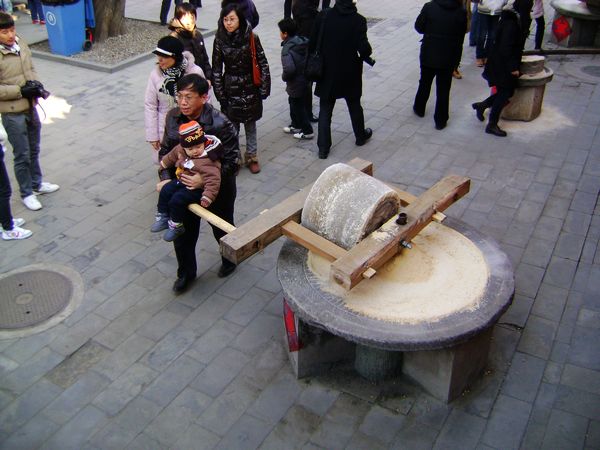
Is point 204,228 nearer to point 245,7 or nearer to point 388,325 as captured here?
point 388,325

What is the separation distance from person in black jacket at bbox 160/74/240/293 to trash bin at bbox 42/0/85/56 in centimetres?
724

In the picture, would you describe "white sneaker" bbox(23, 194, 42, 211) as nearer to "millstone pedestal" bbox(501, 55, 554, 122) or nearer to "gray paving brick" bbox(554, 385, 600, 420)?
"gray paving brick" bbox(554, 385, 600, 420)

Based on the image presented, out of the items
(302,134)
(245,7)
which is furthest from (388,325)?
(245,7)

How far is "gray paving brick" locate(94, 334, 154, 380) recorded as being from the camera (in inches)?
173

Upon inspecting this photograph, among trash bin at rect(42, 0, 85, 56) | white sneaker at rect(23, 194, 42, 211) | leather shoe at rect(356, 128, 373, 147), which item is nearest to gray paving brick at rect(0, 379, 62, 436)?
white sneaker at rect(23, 194, 42, 211)

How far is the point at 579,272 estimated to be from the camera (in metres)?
5.18

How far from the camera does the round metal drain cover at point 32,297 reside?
4.90 metres

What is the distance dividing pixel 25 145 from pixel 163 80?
1.68m

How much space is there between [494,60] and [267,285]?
423 centimetres

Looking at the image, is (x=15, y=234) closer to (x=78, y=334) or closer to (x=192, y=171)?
(x=78, y=334)

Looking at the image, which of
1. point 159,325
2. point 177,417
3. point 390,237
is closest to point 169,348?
point 159,325

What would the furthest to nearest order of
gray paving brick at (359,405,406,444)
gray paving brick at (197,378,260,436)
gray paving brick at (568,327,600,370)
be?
1. gray paving brick at (568,327,600,370)
2. gray paving brick at (197,378,260,436)
3. gray paving brick at (359,405,406,444)

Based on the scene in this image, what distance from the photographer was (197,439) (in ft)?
12.7

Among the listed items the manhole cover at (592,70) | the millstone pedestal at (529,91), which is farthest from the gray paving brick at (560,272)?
the manhole cover at (592,70)
